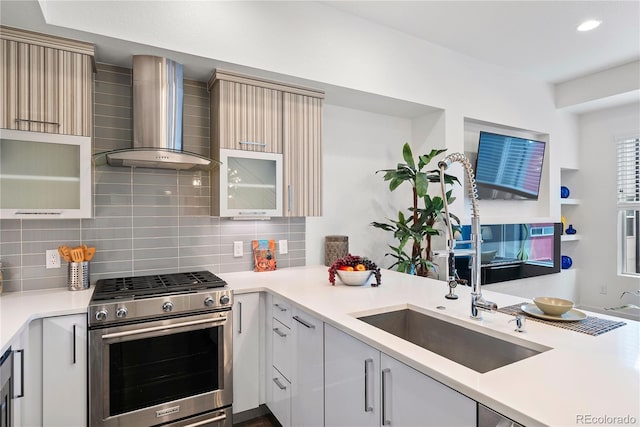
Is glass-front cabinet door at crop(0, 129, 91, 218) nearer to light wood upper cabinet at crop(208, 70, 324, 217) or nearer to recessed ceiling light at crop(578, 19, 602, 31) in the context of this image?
light wood upper cabinet at crop(208, 70, 324, 217)

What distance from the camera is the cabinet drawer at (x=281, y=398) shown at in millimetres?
2049

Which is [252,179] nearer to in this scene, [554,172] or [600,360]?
[600,360]

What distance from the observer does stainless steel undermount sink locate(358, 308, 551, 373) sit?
1.37 metres

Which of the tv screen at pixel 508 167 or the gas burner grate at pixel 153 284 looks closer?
the gas burner grate at pixel 153 284

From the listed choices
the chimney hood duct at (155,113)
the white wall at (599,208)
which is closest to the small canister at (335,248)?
the chimney hood duct at (155,113)

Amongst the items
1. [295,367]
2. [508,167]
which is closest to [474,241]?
[295,367]

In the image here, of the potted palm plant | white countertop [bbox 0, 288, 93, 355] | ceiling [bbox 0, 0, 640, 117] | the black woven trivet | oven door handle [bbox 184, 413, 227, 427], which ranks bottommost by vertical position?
oven door handle [bbox 184, 413, 227, 427]

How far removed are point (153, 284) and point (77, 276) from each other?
449 mm

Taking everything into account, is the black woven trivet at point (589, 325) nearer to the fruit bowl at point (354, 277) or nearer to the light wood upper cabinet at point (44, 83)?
the fruit bowl at point (354, 277)

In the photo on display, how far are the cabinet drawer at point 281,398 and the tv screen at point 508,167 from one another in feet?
9.61

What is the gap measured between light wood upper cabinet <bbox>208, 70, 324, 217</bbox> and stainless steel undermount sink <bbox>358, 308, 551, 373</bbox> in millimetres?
1229

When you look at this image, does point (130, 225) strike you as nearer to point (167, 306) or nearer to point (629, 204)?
point (167, 306)

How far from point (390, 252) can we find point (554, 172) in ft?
8.06

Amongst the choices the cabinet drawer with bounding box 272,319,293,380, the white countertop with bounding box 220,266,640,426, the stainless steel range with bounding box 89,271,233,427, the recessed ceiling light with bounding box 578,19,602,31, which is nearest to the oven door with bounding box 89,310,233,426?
the stainless steel range with bounding box 89,271,233,427
